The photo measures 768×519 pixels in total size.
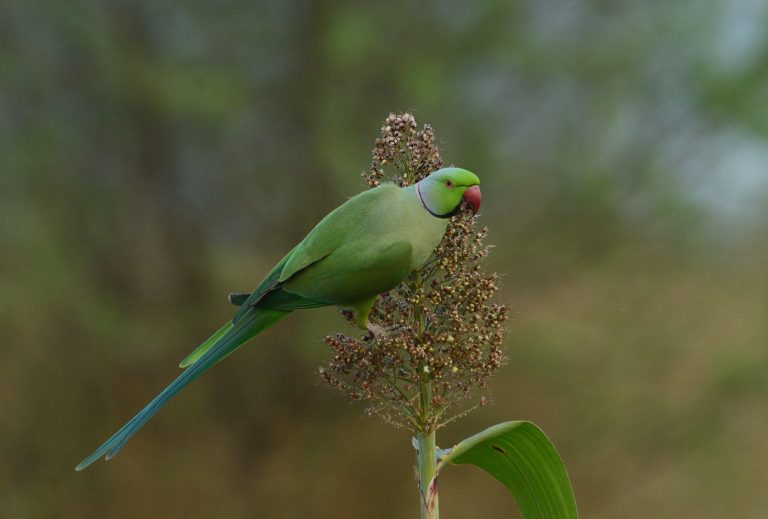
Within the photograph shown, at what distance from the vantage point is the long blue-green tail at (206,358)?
3.36ft

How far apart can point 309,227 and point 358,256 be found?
2.59 m

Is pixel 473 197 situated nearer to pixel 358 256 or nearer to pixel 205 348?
pixel 358 256

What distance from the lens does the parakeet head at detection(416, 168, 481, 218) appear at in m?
1.09

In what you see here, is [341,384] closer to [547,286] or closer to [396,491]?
[547,286]

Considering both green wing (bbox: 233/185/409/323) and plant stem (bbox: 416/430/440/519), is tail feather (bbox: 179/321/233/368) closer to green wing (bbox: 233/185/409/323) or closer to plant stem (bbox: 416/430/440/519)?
green wing (bbox: 233/185/409/323)

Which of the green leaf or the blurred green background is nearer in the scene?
the green leaf

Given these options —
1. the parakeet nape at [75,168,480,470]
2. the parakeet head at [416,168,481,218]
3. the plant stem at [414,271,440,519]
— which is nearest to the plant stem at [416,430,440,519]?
the plant stem at [414,271,440,519]

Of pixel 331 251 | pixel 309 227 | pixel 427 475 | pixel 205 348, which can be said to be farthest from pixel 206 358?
pixel 309 227

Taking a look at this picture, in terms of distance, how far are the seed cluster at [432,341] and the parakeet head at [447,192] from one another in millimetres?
38

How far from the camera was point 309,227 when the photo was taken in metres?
3.69

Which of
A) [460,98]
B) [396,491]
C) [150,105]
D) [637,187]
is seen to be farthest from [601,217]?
[150,105]

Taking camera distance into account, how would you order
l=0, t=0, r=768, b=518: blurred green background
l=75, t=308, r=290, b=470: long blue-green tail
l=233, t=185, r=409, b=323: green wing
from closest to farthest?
l=75, t=308, r=290, b=470: long blue-green tail < l=233, t=185, r=409, b=323: green wing < l=0, t=0, r=768, b=518: blurred green background

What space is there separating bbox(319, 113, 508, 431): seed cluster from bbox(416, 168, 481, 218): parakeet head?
0.04 metres

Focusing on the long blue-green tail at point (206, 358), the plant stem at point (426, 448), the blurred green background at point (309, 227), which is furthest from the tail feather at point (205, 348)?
the blurred green background at point (309, 227)
